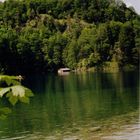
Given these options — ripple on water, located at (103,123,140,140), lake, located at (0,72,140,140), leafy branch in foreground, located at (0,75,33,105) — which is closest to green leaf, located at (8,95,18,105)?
leafy branch in foreground, located at (0,75,33,105)

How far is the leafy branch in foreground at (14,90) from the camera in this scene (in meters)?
3.71

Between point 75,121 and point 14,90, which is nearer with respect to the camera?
point 14,90

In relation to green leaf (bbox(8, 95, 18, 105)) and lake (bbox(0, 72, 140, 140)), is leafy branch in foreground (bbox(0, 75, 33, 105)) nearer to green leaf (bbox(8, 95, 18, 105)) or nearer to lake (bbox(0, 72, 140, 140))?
green leaf (bbox(8, 95, 18, 105))

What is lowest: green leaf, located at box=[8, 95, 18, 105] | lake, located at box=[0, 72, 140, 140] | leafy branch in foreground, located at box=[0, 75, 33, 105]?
lake, located at box=[0, 72, 140, 140]

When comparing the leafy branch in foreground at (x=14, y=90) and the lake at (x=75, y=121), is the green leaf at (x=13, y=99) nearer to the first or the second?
the leafy branch in foreground at (x=14, y=90)

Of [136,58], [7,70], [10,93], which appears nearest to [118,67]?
[136,58]

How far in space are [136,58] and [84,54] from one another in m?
19.1

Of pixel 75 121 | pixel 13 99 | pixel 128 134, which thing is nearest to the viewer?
pixel 13 99

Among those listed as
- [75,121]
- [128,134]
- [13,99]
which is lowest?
[75,121]

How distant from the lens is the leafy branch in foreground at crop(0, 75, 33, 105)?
12.2 feet

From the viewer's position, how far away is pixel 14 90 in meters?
3.72

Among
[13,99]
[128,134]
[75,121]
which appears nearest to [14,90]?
[13,99]

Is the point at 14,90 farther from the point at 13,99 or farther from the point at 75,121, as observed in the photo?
the point at 75,121

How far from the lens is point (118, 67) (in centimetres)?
16100
